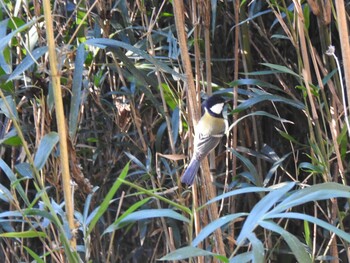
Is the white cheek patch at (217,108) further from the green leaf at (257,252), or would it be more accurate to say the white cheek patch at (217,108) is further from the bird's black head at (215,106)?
the green leaf at (257,252)

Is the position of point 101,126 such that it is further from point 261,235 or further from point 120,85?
point 261,235

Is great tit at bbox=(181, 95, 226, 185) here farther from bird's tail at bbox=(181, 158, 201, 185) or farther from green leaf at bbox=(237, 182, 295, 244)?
green leaf at bbox=(237, 182, 295, 244)

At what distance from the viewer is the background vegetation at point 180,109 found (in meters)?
1.53

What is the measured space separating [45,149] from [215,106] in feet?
2.76

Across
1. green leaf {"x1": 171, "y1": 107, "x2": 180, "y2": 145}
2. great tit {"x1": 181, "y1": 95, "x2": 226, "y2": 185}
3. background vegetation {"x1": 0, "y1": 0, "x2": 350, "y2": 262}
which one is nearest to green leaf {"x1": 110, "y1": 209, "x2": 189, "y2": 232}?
background vegetation {"x1": 0, "y1": 0, "x2": 350, "y2": 262}

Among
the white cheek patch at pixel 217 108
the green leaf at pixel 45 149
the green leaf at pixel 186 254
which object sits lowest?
the green leaf at pixel 186 254

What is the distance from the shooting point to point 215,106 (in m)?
1.98

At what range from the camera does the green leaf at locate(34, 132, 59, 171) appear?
121 centimetres

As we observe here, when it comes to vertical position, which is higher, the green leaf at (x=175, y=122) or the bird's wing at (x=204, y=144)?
the green leaf at (x=175, y=122)

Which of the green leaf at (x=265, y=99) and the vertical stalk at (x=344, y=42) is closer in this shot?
the vertical stalk at (x=344, y=42)

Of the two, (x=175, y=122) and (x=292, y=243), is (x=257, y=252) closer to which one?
(x=292, y=243)

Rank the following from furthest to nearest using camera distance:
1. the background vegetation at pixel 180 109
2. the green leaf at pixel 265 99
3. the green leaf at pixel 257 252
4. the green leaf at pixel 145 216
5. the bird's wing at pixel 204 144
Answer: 1. the green leaf at pixel 265 99
2. the bird's wing at pixel 204 144
3. the background vegetation at pixel 180 109
4. the green leaf at pixel 145 216
5. the green leaf at pixel 257 252

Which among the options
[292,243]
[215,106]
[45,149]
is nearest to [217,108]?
[215,106]

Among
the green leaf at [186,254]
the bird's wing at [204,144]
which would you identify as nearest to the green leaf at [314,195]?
the green leaf at [186,254]
